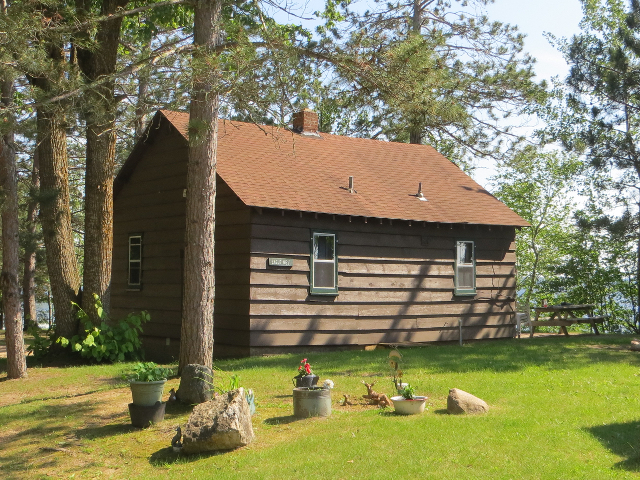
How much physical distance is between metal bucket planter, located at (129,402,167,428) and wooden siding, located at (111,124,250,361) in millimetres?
6034

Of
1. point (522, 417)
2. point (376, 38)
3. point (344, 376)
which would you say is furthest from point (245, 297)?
point (522, 417)

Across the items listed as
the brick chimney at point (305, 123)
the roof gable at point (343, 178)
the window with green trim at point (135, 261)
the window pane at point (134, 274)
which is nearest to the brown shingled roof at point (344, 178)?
the roof gable at point (343, 178)

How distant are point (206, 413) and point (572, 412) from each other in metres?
4.63

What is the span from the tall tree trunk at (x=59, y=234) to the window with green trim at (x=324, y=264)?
215 inches

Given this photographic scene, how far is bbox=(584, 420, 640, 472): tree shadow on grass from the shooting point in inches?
269

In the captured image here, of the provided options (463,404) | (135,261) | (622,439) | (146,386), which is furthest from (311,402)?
(135,261)

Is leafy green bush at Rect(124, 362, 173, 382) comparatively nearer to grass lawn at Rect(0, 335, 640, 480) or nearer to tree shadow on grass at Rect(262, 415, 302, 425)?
grass lawn at Rect(0, 335, 640, 480)

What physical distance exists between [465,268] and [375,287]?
315 cm

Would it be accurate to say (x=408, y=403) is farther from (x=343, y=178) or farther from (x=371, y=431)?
(x=343, y=178)

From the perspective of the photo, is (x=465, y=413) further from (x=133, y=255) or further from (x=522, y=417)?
(x=133, y=255)

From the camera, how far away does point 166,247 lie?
1777cm

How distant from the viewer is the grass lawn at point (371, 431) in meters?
6.99

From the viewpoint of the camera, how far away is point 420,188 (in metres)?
18.9

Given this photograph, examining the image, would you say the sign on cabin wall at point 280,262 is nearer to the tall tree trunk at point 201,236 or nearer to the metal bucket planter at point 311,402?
the tall tree trunk at point 201,236
